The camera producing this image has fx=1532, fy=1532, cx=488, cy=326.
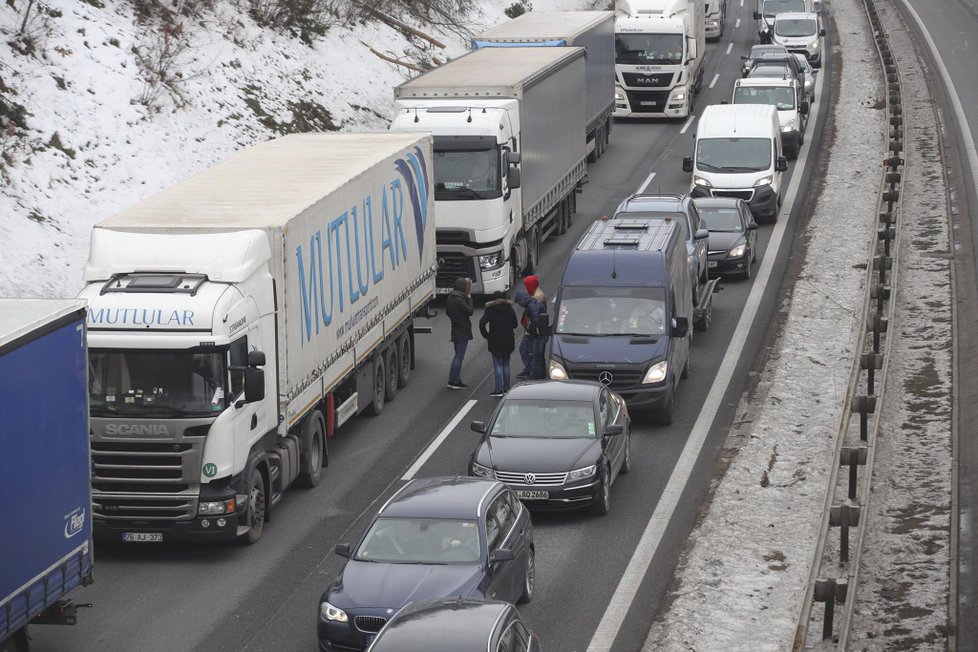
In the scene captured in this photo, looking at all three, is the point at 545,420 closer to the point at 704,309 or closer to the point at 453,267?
the point at 704,309

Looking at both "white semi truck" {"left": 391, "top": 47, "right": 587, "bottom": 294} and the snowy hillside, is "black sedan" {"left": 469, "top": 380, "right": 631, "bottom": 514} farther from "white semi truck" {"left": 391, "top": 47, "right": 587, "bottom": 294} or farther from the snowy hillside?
the snowy hillside

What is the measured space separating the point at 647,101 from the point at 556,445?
31054 millimetres

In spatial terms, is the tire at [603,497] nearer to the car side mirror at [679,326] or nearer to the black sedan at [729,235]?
the car side mirror at [679,326]

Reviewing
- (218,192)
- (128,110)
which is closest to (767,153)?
(128,110)

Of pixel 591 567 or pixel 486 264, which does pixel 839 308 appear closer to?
pixel 486 264

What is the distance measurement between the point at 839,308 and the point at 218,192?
13061mm

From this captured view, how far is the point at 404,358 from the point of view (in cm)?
2398

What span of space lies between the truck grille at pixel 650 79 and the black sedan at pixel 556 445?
94.3 feet

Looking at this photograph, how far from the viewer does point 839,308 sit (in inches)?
1094

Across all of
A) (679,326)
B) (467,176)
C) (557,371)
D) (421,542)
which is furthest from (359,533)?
(467,176)

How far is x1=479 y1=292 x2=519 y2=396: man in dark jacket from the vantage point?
896 inches

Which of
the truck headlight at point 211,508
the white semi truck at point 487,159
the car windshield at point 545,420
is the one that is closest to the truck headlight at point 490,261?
the white semi truck at point 487,159

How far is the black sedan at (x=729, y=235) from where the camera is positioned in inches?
1169

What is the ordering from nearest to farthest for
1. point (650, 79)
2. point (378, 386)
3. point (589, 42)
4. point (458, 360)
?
point (378, 386) < point (458, 360) < point (589, 42) < point (650, 79)
